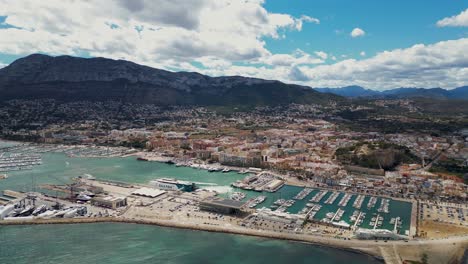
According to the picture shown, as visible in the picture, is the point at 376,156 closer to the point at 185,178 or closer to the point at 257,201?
the point at 257,201

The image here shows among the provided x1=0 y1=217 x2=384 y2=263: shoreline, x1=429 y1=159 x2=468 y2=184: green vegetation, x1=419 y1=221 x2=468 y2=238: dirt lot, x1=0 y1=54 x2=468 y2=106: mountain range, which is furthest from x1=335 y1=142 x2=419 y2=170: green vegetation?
x1=0 y1=54 x2=468 y2=106: mountain range

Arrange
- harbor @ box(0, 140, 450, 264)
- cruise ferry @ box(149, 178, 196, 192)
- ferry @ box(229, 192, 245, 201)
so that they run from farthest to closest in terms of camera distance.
Answer: 1. cruise ferry @ box(149, 178, 196, 192)
2. ferry @ box(229, 192, 245, 201)
3. harbor @ box(0, 140, 450, 264)

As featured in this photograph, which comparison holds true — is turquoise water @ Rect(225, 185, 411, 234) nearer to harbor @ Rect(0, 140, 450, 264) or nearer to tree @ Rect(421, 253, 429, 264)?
harbor @ Rect(0, 140, 450, 264)

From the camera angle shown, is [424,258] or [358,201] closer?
[424,258]

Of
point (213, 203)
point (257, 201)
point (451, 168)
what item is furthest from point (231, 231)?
point (451, 168)

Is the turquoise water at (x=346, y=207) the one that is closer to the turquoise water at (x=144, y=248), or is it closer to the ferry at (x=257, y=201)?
the ferry at (x=257, y=201)

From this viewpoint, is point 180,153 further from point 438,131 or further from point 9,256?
point 438,131

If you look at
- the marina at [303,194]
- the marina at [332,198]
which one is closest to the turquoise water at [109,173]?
the marina at [303,194]
